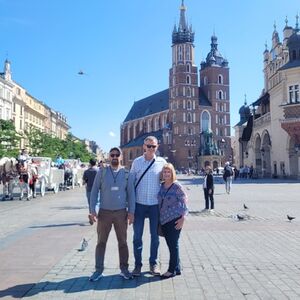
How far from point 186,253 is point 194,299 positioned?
2897 mm

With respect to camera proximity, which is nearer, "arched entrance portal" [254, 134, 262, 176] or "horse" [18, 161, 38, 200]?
"horse" [18, 161, 38, 200]

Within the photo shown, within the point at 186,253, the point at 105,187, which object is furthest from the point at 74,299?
the point at 186,253

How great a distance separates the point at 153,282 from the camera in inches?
245

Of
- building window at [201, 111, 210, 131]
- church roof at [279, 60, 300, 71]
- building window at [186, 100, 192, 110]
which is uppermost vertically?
building window at [186, 100, 192, 110]

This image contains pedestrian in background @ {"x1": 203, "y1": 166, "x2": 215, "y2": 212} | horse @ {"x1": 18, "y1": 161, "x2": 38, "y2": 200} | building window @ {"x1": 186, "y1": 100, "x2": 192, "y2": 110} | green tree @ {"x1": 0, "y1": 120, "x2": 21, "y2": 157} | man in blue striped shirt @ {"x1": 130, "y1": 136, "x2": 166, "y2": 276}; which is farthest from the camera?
building window @ {"x1": 186, "y1": 100, "x2": 192, "y2": 110}

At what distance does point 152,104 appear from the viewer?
146875 mm

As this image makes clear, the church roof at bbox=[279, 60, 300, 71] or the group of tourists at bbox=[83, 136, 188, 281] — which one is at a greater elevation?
the church roof at bbox=[279, 60, 300, 71]

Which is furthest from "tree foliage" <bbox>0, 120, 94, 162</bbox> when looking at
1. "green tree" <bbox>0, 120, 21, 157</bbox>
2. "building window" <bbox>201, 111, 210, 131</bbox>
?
"building window" <bbox>201, 111, 210, 131</bbox>

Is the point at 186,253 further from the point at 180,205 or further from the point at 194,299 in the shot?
the point at 194,299

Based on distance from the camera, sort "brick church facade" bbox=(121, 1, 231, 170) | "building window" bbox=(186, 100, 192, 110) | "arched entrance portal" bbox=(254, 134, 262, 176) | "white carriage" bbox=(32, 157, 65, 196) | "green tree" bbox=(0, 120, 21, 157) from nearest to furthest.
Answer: "white carriage" bbox=(32, 157, 65, 196), "green tree" bbox=(0, 120, 21, 157), "arched entrance portal" bbox=(254, 134, 262, 176), "brick church facade" bbox=(121, 1, 231, 170), "building window" bbox=(186, 100, 192, 110)

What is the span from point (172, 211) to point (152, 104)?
141 metres

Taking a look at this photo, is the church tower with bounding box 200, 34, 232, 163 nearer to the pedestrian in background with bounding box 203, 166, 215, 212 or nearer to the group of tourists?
the pedestrian in background with bounding box 203, 166, 215, 212

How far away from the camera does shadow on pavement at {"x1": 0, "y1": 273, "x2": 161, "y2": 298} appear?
5.72 m

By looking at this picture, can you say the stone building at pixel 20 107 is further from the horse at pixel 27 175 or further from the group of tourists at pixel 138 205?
the group of tourists at pixel 138 205
